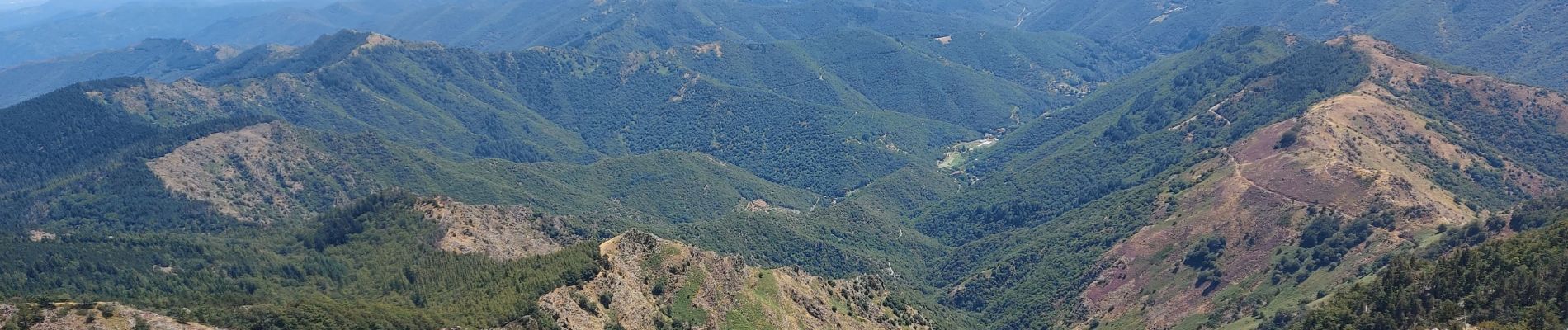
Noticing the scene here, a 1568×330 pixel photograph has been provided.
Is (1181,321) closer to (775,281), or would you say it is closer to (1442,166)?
(775,281)

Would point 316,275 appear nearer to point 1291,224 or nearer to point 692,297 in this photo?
point 692,297

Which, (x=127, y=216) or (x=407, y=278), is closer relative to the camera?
(x=407, y=278)

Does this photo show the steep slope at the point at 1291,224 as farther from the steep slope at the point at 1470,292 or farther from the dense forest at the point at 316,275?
the dense forest at the point at 316,275

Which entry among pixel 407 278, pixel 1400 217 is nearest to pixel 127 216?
pixel 407 278

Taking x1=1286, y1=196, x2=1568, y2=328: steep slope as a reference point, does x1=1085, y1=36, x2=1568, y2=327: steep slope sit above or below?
below

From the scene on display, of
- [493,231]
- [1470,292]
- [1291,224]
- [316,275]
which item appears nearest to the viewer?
[1470,292]

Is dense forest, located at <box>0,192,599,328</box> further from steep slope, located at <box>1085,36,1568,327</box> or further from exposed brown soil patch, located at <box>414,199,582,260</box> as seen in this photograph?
steep slope, located at <box>1085,36,1568,327</box>

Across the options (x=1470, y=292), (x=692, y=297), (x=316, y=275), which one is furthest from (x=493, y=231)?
(x=1470, y=292)

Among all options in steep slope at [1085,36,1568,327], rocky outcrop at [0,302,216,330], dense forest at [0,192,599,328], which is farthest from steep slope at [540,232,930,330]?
steep slope at [1085,36,1568,327]
